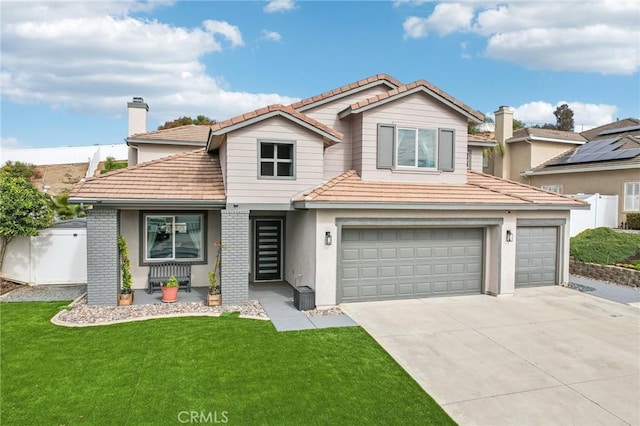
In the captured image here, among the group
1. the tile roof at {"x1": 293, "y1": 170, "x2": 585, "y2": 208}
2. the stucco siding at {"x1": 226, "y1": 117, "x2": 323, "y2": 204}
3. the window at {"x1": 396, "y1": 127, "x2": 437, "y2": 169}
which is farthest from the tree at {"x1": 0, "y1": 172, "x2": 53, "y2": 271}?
the window at {"x1": 396, "y1": 127, "x2": 437, "y2": 169}

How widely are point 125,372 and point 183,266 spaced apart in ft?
21.3

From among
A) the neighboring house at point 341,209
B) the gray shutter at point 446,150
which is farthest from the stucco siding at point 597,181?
the gray shutter at point 446,150

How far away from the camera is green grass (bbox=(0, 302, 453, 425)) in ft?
19.1

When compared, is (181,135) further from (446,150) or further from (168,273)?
(446,150)

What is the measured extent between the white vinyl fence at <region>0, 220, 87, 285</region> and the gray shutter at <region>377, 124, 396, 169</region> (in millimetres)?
10412

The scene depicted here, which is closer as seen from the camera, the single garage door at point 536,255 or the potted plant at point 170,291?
the potted plant at point 170,291

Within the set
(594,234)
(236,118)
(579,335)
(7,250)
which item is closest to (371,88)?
(236,118)

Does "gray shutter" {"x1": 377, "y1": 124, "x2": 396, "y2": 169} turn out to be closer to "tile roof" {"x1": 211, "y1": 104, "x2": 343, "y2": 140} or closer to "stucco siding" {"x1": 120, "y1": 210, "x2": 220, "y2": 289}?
"tile roof" {"x1": 211, "y1": 104, "x2": 343, "y2": 140}

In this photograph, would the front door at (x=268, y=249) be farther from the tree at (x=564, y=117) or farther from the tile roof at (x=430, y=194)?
the tree at (x=564, y=117)

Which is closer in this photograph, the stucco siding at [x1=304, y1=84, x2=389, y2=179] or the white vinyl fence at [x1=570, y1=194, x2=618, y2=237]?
the stucco siding at [x1=304, y1=84, x2=389, y2=179]

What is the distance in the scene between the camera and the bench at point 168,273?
13.0 metres

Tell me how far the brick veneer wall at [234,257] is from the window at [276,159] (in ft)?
4.67

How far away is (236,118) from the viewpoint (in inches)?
454

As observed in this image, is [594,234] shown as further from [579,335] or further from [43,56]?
[43,56]
